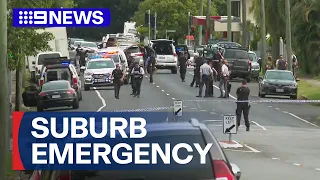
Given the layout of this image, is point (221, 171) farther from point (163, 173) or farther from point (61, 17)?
point (61, 17)

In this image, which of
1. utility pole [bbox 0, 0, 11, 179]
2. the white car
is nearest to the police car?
the white car

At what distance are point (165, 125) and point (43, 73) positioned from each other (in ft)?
102

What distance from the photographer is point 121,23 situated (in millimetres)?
141625

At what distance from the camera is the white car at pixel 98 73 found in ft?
149

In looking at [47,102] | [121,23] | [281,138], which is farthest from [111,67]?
[121,23]

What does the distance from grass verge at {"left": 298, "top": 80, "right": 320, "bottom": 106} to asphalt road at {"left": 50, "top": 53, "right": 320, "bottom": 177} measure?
2610 millimetres

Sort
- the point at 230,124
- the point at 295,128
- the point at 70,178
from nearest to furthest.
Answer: the point at 70,178
the point at 230,124
the point at 295,128

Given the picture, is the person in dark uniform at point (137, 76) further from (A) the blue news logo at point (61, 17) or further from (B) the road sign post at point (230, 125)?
(B) the road sign post at point (230, 125)

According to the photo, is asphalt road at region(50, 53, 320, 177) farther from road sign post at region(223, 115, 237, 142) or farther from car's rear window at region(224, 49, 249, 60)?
car's rear window at region(224, 49, 249, 60)

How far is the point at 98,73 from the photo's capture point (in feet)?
148

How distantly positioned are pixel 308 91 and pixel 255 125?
585 inches

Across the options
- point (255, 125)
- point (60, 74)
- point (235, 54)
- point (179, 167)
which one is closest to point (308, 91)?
point (235, 54)

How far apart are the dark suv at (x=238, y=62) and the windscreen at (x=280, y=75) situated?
932 cm

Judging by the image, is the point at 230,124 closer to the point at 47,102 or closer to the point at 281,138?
the point at 281,138
